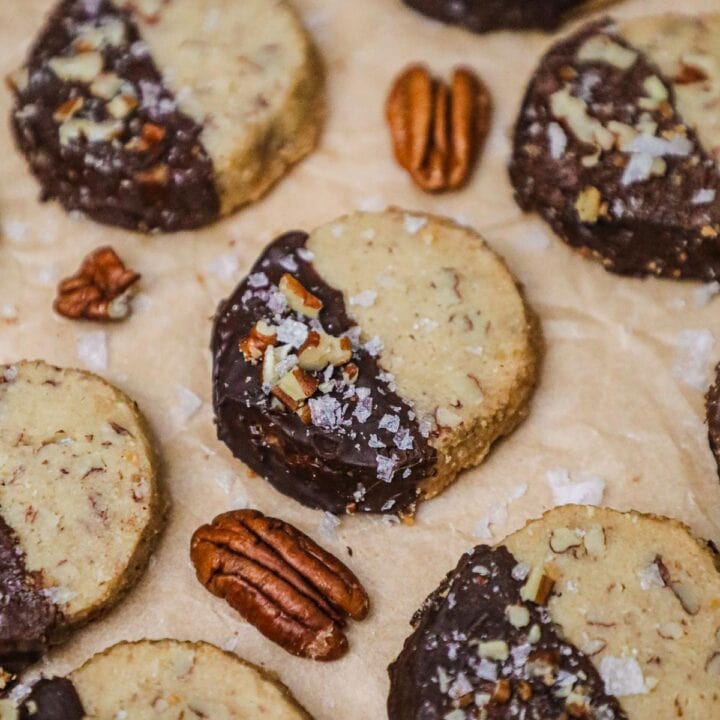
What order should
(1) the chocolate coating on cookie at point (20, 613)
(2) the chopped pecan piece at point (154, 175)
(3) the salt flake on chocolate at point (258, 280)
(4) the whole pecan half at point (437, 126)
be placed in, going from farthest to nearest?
1. (4) the whole pecan half at point (437, 126)
2. (2) the chopped pecan piece at point (154, 175)
3. (3) the salt flake on chocolate at point (258, 280)
4. (1) the chocolate coating on cookie at point (20, 613)

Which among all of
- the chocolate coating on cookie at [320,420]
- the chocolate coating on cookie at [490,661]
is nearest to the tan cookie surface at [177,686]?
the chocolate coating on cookie at [490,661]

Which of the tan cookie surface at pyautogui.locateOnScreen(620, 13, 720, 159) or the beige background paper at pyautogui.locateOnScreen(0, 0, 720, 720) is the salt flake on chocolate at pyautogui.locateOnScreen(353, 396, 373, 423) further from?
the tan cookie surface at pyautogui.locateOnScreen(620, 13, 720, 159)

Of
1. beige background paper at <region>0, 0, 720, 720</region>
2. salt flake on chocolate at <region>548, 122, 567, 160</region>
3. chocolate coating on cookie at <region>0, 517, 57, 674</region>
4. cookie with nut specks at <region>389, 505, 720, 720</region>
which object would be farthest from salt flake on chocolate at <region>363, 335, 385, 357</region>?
chocolate coating on cookie at <region>0, 517, 57, 674</region>

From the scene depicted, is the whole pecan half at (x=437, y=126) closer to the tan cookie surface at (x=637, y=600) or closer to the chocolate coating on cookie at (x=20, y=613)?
the tan cookie surface at (x=637, y=600)

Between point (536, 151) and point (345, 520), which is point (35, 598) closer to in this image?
point (345, 520)

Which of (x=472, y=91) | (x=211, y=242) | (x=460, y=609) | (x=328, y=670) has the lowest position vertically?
(x=328, y=670)

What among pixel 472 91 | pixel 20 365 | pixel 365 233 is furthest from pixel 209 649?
pixel 472 91
